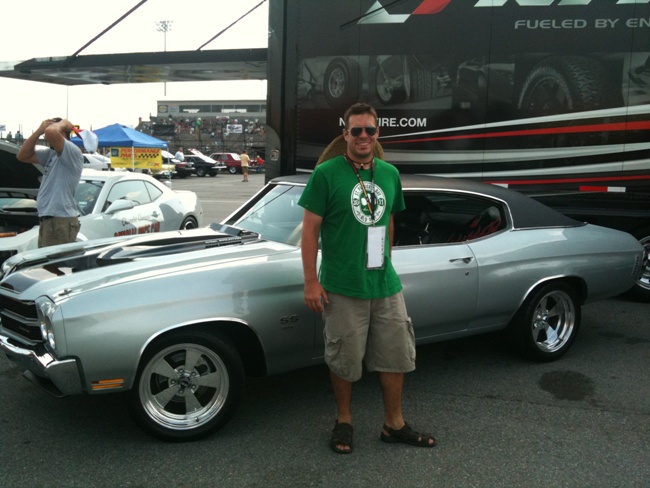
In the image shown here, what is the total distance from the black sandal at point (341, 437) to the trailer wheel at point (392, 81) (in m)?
4.15

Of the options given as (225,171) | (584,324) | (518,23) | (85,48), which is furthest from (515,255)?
(225,171)

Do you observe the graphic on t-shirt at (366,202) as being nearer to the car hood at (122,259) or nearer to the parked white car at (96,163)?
the car hood at (122,259)

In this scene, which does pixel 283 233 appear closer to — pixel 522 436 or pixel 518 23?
pixel 522 436

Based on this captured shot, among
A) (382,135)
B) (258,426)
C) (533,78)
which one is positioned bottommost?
(258,426)

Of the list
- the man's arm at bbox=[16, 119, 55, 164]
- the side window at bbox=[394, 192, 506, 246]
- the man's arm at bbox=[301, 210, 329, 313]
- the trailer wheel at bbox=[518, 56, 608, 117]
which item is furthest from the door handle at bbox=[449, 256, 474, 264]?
the man's arm at bbox=[16, 119, 55, 164]

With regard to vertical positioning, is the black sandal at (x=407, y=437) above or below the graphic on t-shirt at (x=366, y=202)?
below

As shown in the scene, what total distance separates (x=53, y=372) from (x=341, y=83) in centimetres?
465

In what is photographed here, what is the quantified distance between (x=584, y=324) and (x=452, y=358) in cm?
166

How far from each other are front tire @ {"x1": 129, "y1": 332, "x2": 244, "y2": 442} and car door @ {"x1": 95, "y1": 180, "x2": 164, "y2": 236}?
3.72 metres

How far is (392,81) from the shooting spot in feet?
22.0

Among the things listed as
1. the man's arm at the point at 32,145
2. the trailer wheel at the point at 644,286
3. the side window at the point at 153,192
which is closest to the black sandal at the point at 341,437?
the man's arm at the point at 32,145

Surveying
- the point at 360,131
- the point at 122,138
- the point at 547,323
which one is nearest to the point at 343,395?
the point at 360,131

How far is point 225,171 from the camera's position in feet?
157

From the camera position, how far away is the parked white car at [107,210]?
619 cm
